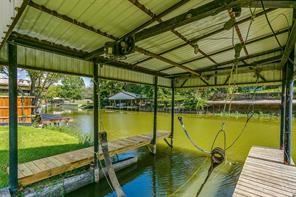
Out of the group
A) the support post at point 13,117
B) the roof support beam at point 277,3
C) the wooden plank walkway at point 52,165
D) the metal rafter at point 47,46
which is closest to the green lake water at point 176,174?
the wooden plank walkway at point 52,165

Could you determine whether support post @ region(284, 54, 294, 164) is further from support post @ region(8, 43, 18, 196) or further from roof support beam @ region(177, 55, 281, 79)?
support post @ region(8, 43, 18, 196)

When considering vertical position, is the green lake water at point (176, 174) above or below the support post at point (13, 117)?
below

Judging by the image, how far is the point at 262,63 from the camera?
574 cm

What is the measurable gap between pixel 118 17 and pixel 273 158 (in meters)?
4.93

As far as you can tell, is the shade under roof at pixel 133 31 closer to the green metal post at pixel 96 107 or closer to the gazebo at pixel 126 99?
the green metal post at pixel 96 107

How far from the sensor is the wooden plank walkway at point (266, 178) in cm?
317

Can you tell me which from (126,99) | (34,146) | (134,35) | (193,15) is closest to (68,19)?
(134,35)

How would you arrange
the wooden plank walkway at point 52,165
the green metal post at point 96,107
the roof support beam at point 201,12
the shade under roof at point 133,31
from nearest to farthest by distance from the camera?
the roof support beam at point 201,12
the shade under roof at point 133,31
the wooden plank walkway at point 52,165
the green metal post at point 96,107

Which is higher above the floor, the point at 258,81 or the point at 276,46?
the point at 276,46

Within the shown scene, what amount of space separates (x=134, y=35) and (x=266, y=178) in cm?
357

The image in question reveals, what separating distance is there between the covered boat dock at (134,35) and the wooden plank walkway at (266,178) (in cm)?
42

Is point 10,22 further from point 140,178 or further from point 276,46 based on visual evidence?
point 276,46

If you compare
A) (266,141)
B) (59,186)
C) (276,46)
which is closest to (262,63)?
(276,46)

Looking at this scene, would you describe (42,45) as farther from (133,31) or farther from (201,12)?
(201,12)
